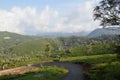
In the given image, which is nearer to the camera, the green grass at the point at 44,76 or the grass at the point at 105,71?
the grass at the point at 105,71

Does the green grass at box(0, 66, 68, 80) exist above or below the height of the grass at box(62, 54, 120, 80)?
below

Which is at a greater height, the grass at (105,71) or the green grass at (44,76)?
the grass at (105,71)

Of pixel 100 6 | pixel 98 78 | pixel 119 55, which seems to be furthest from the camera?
pixel 98 78

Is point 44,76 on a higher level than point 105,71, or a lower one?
lower

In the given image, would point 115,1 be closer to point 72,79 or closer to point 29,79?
point 72,79

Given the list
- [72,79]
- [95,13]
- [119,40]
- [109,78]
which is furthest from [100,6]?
[72,79]

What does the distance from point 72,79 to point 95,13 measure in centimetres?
2567

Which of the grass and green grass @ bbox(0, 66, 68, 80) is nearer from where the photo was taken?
the grass

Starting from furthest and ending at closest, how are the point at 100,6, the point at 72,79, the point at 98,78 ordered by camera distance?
the point at 72,79
the point at 98,78
the point at 100,6

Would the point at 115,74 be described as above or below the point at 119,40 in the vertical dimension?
below

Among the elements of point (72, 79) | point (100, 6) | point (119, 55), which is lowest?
point (72, 79)

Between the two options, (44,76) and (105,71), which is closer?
(105,71)

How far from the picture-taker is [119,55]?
4506 centimetres

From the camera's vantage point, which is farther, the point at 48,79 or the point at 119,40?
the point at 48,79
